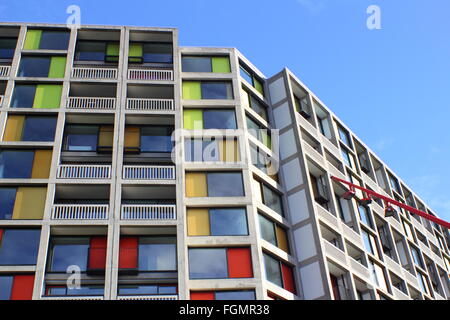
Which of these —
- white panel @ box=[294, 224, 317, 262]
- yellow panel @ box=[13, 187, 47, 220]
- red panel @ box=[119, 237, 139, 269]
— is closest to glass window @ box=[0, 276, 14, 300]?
yellow panel @ box=[13, 187, 47, 220]

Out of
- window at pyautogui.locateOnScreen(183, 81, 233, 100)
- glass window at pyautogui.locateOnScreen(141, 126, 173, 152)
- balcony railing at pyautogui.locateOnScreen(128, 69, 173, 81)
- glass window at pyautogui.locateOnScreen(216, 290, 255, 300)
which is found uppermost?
balcony railing at pyautogui.locateOnScreen(128, 69, 173, 81)

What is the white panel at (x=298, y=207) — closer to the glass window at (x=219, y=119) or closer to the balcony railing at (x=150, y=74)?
the glass window at (x=219, y=119)

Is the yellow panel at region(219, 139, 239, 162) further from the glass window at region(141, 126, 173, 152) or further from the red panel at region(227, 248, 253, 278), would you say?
the red panel at region(227, 248, 253, 278)

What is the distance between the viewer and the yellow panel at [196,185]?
127 feet

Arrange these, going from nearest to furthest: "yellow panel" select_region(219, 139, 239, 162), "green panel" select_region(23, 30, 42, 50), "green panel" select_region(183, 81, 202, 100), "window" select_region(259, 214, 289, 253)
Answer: "window" select_region(259, 214, 289, 253) → "yellow panel" select_region(219, 139, 239, 162) → "green panel" select_region(183, 81, 202, 100) → "green panel" select_region(23, 30, 42, 50)

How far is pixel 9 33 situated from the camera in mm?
46531

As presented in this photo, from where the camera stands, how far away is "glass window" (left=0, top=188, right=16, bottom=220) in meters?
36.0

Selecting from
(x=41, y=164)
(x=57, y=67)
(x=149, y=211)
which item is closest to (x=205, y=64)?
(x=57, y=67)

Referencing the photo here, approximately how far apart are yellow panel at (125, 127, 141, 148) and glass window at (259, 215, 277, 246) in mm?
9981

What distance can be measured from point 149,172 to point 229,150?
603cm

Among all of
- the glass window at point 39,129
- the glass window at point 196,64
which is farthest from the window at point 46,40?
the glass window at point 196,64

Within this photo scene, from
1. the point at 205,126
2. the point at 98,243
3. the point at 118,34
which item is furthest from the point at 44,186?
the point at 118,34

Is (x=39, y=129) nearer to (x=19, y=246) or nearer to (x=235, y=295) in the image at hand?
(x=19, y=246)
